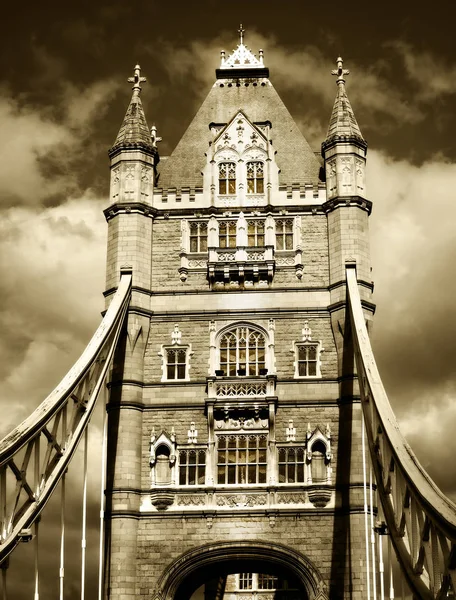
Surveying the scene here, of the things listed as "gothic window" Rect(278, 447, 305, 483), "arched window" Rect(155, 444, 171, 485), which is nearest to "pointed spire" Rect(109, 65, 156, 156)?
"arched window" Rect(155, 444, 171, 485)

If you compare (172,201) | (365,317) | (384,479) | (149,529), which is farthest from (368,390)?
Result: (172,201)

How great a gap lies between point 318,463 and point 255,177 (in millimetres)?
10881

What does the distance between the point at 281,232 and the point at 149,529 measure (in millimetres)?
11277

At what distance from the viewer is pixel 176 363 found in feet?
124

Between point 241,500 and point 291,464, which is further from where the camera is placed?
point 291,464

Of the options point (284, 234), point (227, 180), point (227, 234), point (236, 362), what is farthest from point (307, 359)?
point (227, 180)

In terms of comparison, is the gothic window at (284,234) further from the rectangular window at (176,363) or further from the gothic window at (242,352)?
the rectangular window at (176,363)

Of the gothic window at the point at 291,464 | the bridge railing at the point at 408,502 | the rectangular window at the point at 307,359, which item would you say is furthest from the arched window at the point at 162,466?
the bridge railing at the point at 408,502

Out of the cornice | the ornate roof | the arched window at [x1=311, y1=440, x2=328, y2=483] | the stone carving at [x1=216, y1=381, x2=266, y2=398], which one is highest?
the ornate roof

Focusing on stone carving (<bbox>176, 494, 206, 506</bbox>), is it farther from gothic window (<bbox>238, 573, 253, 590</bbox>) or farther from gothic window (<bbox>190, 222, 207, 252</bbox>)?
gothic window (<bbox>238, 573, 253, 590</bbox>)

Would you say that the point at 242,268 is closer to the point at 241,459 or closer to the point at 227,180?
the point at 227,180

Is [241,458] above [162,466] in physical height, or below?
above

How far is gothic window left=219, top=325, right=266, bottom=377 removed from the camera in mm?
37781

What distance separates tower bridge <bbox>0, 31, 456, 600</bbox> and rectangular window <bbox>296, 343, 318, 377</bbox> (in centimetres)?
5
